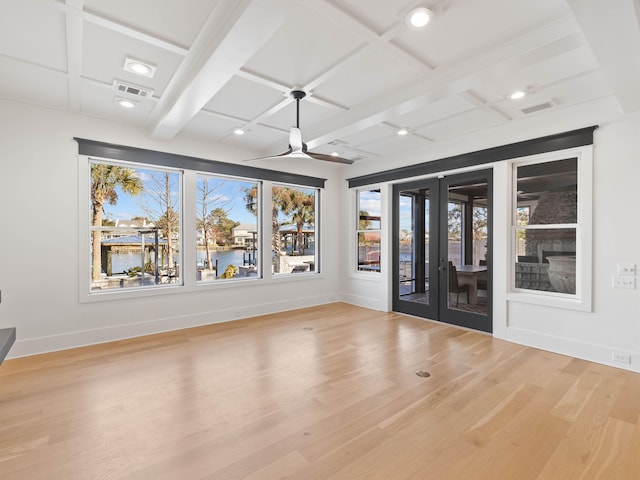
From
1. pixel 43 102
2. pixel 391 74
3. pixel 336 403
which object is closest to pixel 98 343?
pixel 43 102

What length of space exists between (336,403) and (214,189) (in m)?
3.98

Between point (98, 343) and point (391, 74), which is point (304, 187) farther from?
point (98, 343)

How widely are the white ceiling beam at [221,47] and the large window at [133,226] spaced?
1.52m

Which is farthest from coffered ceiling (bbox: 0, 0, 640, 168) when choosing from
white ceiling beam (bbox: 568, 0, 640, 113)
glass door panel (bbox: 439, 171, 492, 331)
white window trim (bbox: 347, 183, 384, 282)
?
white window trim (bbox: 347, 183, 384, 282)

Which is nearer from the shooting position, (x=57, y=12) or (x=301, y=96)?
(x=57, y=12)

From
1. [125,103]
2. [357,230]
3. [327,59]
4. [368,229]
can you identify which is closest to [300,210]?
[357,230]

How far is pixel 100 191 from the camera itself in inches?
170

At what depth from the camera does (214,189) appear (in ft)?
17.5

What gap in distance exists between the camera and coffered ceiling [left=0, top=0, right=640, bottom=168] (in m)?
2.13

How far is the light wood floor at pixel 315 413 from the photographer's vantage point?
193 cm

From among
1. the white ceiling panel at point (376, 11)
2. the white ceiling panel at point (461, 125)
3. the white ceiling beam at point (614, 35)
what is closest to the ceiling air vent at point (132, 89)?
the white ceiling panel at point (376, 11)

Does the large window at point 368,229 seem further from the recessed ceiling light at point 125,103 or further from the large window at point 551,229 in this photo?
the recessed ceiling light at point 125,103

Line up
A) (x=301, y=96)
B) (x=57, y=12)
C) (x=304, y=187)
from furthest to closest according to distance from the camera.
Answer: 1. (x=304, y=187)
2. (x=301, y=96)
3. (x=57, y=12)

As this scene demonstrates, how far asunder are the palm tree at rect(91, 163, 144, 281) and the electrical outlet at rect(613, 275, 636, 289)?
6198mm
